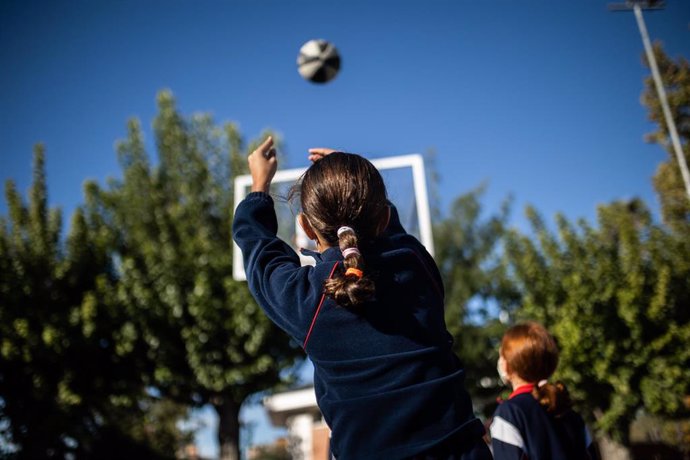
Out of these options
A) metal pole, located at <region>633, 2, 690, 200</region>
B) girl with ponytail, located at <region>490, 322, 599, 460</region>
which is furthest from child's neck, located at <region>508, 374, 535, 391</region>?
metal pole, located at <region>633, 2, 690, 200</region>

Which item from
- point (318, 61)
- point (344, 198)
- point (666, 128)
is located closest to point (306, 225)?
point (344, 198)

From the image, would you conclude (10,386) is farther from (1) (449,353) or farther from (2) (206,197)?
(1) (449,353)

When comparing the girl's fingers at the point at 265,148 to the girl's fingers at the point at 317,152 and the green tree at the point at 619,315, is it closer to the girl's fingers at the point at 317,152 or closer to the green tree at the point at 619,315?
the girl's fingers at the point at 317,152

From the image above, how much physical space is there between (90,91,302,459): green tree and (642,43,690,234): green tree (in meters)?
13.5

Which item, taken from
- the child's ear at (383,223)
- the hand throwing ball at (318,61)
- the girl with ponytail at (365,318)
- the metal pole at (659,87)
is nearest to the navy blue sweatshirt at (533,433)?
the girl with ponytail at (365,318)

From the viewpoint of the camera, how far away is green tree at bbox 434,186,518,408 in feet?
53.8

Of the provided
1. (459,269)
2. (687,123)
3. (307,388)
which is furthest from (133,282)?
(687,123)

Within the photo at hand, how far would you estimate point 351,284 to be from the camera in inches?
53.5

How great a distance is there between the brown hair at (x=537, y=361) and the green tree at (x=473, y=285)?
13.0 m

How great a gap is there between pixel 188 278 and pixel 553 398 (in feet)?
35.6

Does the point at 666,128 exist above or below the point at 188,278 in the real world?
above

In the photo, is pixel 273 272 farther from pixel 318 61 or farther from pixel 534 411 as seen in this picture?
pixel 318 61

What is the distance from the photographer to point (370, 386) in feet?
4.82

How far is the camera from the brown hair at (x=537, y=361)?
8.57 feet
